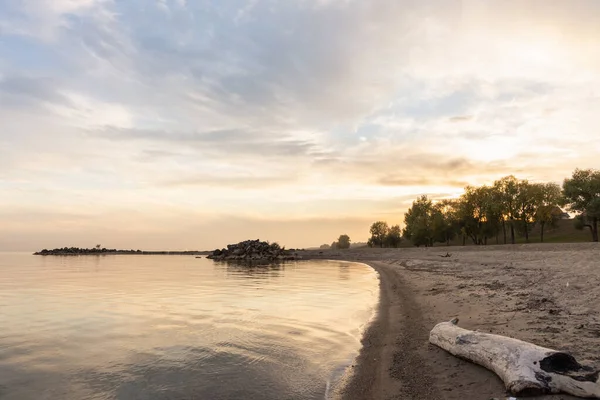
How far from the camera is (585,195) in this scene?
7325cm

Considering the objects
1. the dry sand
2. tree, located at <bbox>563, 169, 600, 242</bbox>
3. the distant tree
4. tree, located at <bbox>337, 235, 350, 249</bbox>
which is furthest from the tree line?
tree, located at <bbox>337, 235, 350, 249</bbox>

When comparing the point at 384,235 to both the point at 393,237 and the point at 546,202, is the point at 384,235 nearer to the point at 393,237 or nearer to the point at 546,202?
the point at 393,237

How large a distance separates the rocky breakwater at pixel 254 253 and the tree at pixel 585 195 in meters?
63.1

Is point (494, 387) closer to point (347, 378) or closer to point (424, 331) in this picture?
point (347, 378)

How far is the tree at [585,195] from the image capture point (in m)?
70.1

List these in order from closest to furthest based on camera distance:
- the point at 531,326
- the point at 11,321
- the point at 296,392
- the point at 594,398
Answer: the point at 594,398, the point at 296,392, the point at 531,326, the point at 11,321

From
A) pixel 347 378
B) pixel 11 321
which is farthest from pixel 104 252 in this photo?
pixel 347 378

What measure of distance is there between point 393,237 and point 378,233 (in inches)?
278

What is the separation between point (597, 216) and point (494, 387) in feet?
267

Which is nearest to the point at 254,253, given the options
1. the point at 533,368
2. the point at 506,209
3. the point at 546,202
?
the point at 506,209

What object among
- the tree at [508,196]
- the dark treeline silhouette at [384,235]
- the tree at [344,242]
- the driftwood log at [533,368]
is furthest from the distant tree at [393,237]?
the driftwood log at [533,368]

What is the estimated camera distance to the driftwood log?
20.9 ft

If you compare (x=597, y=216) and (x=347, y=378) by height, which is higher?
(x=597, y=216)

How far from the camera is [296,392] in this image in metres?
8.02
